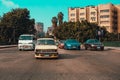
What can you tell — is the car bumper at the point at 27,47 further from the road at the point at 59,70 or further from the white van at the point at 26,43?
the road at the point at 59,70

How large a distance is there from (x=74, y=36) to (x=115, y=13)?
4967cm

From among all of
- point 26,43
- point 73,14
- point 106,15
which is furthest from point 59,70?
point 73,14

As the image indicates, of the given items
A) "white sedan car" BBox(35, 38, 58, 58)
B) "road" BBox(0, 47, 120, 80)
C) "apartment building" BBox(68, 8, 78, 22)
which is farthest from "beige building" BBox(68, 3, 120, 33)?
"road" BBox(0, 47, 120, 80)

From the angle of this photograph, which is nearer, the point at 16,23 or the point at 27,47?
the point at 27,47

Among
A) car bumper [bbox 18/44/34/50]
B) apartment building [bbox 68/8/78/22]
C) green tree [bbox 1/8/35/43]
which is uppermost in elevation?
apartment building [bbox 68/8/78/22]

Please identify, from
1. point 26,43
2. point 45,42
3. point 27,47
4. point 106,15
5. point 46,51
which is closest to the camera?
point 46,51

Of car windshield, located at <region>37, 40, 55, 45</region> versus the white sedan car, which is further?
car windshield, located at <region>37, 40, 55, 45</region>

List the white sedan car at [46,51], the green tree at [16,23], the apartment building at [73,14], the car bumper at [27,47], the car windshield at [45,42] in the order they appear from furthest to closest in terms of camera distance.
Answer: the apartment building at [73,14] → the green tree at [16,23] → the car bumper at [27,47] → the car windshield at [45,42] → the white sedan car at [46,51]

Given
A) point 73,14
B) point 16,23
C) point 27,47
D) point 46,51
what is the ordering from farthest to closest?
point 73,14 → point 16,23 → point 27,47 → point 46,51

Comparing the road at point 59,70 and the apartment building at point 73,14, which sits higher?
the apartment building at point 73,14

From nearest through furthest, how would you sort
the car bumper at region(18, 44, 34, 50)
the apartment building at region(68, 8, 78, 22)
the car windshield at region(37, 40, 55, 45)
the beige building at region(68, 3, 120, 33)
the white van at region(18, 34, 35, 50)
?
the car windshield at region(37, 40, 55, 45)
the white van at region(18, 34, 35, 50)
the car bumper at region(18, 44, 34, 50)
the beige building at region(68, 3, 120, 33)
the apartment building at region(68, 8, 78, 22)

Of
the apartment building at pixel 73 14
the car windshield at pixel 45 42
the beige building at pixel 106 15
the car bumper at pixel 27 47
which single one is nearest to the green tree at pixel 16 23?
the beige building at pixel 106 15

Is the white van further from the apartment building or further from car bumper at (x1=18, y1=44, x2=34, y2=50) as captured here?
the apartment building

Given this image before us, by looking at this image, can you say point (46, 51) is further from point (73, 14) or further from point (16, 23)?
point (73, 14)
